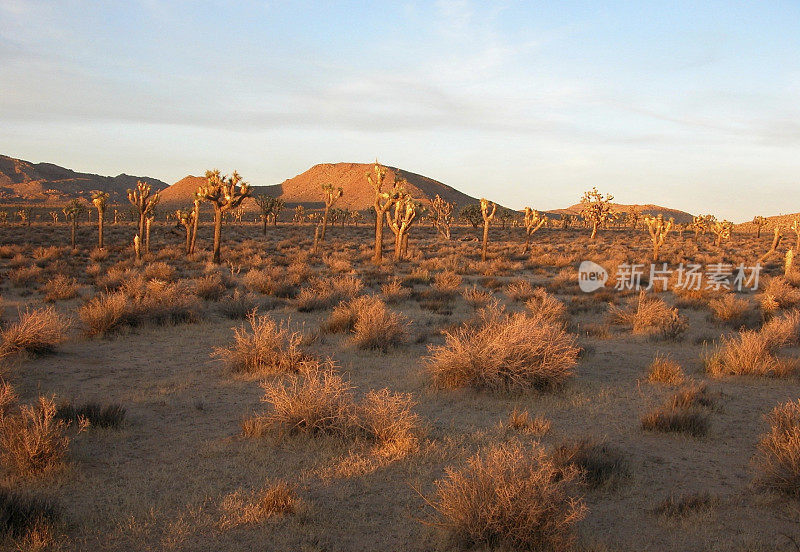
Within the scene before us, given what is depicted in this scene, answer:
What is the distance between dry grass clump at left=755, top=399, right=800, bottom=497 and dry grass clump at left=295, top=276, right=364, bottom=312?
406 inches

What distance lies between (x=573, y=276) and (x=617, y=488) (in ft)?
59.8

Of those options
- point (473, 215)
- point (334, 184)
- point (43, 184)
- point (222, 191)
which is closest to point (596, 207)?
point (473, 215)

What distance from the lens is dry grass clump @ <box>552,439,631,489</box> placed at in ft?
16.3

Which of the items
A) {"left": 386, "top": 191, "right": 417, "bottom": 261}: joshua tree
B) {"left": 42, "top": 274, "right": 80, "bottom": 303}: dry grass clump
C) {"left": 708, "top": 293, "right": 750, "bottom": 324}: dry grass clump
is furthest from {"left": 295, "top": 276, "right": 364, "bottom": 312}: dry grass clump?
{"left": 386, "top": 191, "right": 417, "bottom": 261}: joshua tree

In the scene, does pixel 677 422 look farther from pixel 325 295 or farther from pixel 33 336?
pixel 325 295

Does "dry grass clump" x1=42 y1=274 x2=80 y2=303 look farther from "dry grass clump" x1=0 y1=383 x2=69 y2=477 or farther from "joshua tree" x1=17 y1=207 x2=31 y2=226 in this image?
"joshua tree" x1=17 y1=207 x2=31 y2=226

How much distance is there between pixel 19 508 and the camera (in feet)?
12.8

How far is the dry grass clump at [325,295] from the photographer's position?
14.1 m

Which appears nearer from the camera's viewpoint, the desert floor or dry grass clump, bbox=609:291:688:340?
the desert floor

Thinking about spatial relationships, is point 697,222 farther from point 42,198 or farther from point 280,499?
point 42,198

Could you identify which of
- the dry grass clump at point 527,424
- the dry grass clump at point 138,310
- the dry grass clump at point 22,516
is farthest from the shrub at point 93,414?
the dry grass clump at point 138,310

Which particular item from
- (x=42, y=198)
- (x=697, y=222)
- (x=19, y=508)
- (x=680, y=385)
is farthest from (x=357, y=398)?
(x=42, y=198)

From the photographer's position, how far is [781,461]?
16.0ft

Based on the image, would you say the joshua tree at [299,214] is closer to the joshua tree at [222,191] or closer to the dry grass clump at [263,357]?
the joshua tree at [222,191]
